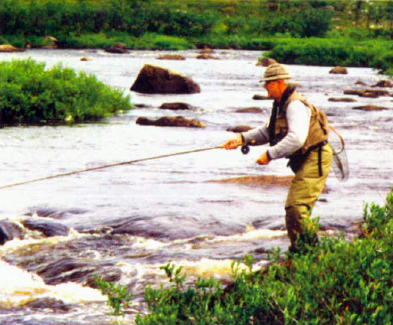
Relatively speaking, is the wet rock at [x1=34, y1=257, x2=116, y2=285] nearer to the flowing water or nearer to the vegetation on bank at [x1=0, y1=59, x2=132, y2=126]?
the flowing water

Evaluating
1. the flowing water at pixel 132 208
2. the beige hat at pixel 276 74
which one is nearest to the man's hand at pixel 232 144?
the beige hat at pixel 276 74

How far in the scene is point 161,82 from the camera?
32.1 m

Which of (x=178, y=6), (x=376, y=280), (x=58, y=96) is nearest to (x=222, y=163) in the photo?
(x=58, y=96)

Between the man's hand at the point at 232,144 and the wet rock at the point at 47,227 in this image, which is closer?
the man's hand at the point at 232,144

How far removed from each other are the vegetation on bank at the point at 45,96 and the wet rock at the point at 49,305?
14651mm

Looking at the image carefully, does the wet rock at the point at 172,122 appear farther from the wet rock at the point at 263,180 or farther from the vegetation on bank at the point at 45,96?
the wet rock at the point at 263,180

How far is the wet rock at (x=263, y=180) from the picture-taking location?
1390cm

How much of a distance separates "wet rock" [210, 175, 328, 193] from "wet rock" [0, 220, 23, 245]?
4.61m

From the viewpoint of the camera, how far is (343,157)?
7852 mm

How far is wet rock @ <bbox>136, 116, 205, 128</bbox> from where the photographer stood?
2241cm

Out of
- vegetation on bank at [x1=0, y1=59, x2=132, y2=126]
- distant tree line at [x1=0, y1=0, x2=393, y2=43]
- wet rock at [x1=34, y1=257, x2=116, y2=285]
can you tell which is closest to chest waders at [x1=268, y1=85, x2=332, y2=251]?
wet rock at [x1=34, y1=257, x2=116, y2=285]

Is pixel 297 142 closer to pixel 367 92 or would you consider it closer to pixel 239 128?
pixel 239 128

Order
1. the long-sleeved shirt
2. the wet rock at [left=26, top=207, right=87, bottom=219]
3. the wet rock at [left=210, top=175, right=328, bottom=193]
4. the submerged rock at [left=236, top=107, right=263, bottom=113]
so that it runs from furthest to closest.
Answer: the submerged rock at [left=236, top=107, right=263, bottom=113] → the wet rock at [left=210, top=175, right=328, bottom=193] → the wet rock at [left=26, top=207, right=87, bottom=219] → the long-sleeved shirt

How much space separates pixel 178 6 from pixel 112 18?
18.9m
